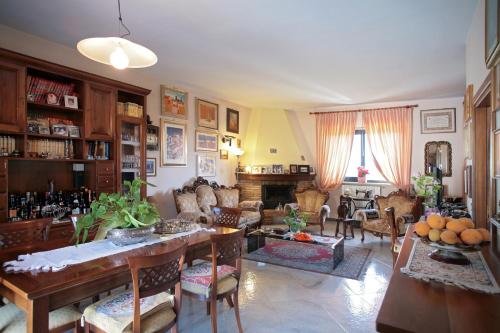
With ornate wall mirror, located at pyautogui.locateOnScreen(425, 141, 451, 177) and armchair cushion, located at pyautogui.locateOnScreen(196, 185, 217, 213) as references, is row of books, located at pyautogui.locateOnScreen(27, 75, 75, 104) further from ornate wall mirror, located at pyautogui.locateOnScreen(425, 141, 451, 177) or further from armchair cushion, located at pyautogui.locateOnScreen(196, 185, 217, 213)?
ornate wall mirror, located at pyautogui.locateOnScreen(425, 141, 451, 177)

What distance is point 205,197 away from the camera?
5539 mm

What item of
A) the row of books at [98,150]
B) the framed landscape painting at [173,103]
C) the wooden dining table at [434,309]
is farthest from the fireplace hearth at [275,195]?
the wooden dining table at [434,309]

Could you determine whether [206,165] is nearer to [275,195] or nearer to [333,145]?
[275,195]

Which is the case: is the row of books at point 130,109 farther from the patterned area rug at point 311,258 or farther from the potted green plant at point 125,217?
the patterned area rug at point 311,258

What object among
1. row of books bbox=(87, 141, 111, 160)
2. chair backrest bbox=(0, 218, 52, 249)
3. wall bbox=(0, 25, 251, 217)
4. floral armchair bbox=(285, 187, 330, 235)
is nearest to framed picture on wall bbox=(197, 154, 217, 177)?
wall bbox=(0, 25, 251, 217)

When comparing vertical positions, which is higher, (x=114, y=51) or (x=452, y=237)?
(x=114, y=51)

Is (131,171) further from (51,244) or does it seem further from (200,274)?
(200,274)

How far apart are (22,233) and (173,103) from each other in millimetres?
3371

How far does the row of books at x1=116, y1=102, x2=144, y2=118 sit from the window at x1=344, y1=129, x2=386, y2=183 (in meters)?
4.81

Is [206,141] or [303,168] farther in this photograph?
[303,168]

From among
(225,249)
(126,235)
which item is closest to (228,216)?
(225,249)

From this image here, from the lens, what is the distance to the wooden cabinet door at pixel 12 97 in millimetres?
2850

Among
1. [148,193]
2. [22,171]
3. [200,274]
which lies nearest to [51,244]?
[200,274]

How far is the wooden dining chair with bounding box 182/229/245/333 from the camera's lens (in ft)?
7.05
